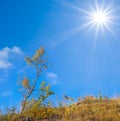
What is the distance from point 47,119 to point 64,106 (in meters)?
0.96

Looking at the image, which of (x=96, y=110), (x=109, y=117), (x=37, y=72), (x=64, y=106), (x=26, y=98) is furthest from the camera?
(x=37, y=72)

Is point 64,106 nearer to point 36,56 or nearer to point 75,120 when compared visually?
point 75,120

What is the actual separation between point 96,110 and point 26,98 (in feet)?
12.5

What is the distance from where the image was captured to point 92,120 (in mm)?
12695

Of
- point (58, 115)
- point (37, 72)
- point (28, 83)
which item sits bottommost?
point (58, 115)

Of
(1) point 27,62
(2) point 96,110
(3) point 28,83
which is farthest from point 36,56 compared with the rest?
(2) point 96,110

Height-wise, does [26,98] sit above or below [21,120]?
above

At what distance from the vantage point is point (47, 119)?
14.1 metres

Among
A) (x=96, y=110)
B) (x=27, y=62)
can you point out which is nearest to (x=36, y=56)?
(x=27, y=62)

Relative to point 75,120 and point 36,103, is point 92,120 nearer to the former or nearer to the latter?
point 75,120

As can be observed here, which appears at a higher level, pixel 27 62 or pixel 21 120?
pixel 27 62

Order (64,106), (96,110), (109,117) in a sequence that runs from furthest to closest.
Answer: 1. (64,106)
2. (96,110)
3. (109,117)

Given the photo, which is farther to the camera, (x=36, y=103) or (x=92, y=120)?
(x=36, y=103)

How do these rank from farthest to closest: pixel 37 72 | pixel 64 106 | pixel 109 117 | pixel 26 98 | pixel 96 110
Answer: pixel 37 72
pixel 26 98
pixel 64 106
pixel 96 110
pixel 109 117
